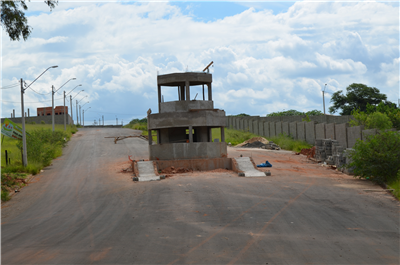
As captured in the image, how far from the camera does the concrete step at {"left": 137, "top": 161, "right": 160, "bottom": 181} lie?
22.5 metres

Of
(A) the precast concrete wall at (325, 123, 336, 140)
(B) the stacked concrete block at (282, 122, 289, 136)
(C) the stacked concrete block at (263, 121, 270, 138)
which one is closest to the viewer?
(A) the precast concrete wall at (325, 123, 336, 140)

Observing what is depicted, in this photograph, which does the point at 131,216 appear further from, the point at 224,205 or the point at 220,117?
the point at 220,117

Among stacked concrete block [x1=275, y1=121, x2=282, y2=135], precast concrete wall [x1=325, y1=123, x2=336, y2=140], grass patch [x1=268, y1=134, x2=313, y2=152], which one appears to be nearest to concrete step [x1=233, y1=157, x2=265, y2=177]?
precast concrete wall [x1=325, y1=123, x2=336, y2=140]

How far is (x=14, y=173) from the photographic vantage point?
26.0m

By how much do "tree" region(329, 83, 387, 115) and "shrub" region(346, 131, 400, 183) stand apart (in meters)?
60.2

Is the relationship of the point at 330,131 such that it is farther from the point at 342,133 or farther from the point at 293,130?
the point at 293,130

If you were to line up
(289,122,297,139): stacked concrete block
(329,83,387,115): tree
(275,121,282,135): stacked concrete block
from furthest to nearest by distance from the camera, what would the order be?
(329,83,387,115): tree
(275,121,282,135): stacked concrete block
(289,122,297,139): stacked concrete block

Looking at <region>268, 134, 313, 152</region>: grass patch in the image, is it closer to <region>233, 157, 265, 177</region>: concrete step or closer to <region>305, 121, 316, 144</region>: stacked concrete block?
<region>305, 121, 316, 144</region>: stacked concrete block

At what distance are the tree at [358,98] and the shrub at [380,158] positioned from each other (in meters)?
60.2

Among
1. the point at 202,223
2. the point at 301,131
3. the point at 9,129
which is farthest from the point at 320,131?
the point at 202,223

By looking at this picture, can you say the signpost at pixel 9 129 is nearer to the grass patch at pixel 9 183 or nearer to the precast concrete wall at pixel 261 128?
the grass patch at pixel 9 183

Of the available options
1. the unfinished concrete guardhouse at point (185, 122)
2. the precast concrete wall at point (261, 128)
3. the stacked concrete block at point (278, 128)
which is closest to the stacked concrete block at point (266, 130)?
the precast concrete wall at point (261, 128)

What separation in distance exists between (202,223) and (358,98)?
73689mm

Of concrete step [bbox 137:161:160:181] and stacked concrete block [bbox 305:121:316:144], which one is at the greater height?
stacked concrete block [bbox 305:121:316:144]
